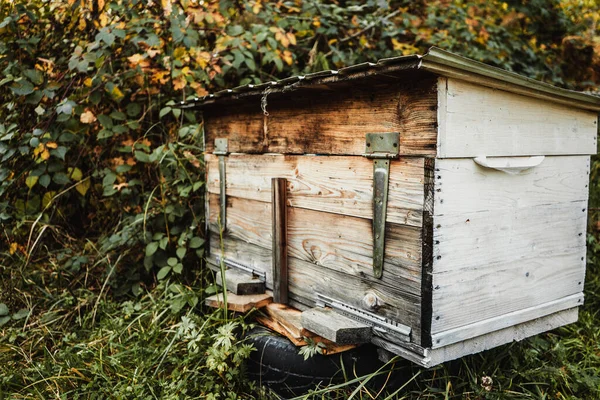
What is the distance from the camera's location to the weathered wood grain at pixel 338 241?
2.07 m

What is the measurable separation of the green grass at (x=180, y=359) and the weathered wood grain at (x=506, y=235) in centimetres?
64

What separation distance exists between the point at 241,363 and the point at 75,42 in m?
3.03

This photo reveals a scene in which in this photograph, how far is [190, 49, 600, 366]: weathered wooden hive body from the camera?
1.98 m

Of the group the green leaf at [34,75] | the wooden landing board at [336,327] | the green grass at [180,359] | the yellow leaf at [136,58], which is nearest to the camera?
the wooden landing board at [336,327]

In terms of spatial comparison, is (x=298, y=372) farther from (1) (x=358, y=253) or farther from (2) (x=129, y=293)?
(2) (x=129, y=293)

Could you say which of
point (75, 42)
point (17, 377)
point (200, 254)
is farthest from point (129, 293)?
point (75, 42)

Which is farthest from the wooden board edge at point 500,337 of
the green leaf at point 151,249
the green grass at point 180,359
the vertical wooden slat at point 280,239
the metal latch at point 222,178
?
the green leaf at point 151,249

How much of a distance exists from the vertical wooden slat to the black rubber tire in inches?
10.5

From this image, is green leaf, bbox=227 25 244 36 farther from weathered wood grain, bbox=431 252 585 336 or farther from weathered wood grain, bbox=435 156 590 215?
weathered wood grain, bbox=431 252 585 336

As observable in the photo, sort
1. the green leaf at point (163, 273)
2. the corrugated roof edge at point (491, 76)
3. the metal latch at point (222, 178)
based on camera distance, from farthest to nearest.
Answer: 1. the green leaf at point (163, 273)
2. the metal latch at point (222, 178)
3. the corrugated roof edge at point (491, 76)

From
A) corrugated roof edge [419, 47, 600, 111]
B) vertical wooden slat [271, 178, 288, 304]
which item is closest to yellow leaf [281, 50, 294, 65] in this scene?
vertical wooden slat [271, 178, 288, 304]

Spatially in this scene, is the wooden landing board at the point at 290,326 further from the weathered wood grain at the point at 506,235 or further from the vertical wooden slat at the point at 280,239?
the weathered wood grain at the point at 506,235

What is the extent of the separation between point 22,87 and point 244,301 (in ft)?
7.52

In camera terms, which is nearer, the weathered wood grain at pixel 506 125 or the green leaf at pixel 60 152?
the weathered wood grain at pixel 506 125
